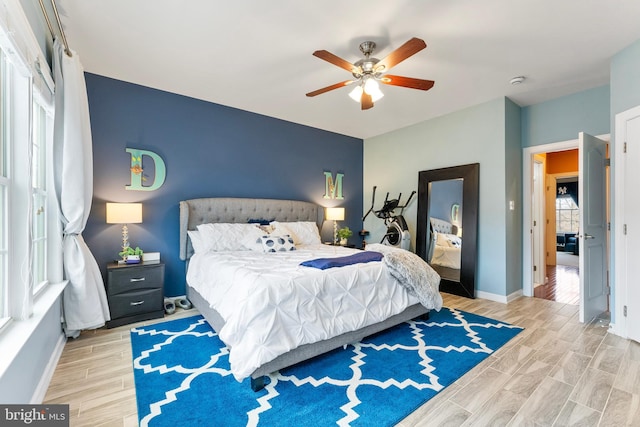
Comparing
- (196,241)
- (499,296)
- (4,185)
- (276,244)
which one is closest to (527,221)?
(499,296)

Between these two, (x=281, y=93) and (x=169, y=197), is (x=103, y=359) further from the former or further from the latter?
(x=281, y=93)

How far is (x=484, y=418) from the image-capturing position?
1.68 metres

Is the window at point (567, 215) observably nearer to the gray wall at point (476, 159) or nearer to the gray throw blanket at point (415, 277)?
the gray wall at point (476, 159)

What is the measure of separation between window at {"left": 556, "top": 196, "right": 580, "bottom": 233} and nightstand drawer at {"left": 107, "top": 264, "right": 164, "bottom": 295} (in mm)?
10764

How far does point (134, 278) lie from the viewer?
10.2 feet

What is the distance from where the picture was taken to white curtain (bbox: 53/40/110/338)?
2.43 metres

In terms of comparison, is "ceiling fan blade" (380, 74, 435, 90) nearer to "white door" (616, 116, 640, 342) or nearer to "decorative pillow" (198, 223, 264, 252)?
"white door" (616, 116, 640, 342)

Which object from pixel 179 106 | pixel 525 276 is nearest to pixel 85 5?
pixel 179 106

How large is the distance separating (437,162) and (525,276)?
7.13 ft

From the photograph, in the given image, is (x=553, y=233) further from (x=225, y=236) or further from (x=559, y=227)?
(x=225, y=236)

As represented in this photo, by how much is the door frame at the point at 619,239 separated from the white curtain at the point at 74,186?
508 cm

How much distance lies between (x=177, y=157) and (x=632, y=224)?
5205 mm

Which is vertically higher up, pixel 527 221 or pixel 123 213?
pixel 123 213

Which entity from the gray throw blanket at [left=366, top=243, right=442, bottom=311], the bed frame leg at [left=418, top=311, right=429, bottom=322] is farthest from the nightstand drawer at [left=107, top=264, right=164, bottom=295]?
the bed frame leg at [left=418, top=311, right=429, bottom=322]
